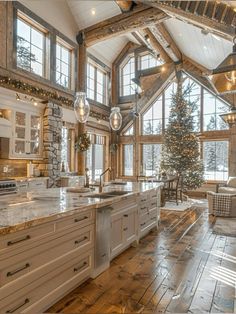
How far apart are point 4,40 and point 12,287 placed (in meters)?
5.86

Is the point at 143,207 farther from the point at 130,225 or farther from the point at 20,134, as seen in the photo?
the point at 20,134

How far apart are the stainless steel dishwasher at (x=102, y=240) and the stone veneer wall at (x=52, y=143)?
3.98 meters

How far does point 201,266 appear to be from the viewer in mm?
3084

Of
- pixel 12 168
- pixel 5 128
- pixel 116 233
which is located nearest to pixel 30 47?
pixel 5 128

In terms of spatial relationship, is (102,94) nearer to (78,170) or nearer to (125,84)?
(125,84)

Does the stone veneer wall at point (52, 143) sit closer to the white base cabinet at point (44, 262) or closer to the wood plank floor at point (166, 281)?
the wood plank floor at point (166, 281)

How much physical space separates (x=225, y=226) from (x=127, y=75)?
8.27m

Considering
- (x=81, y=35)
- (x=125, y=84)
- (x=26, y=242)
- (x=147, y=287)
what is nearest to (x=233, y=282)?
(x=147, y=287)

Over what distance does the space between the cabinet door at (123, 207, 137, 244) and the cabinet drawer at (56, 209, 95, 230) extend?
2.74 ft

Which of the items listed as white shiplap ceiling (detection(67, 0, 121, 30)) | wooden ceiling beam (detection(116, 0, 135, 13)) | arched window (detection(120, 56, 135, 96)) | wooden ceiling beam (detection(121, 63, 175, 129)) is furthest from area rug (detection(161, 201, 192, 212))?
white shiplap ceiling (detection(67, 0, 121, 30))

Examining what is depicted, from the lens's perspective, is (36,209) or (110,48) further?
(110,48)

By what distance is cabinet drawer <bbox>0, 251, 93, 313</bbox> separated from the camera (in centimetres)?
173

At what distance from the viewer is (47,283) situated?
79.9 inches

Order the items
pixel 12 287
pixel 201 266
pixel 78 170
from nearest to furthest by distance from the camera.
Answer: pixel 12 287 → pixel 201 266 → pixel 78 170
